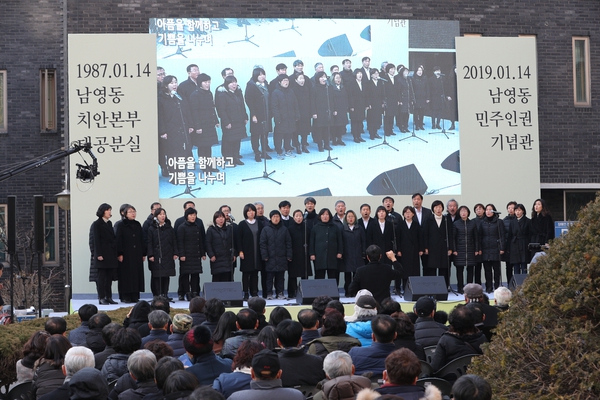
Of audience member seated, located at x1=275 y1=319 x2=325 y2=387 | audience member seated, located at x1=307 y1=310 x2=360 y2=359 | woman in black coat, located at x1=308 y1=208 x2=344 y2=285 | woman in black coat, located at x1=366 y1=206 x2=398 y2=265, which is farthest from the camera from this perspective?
woman in black coat, located at x1=366 y1=206 x2=398 y2=265

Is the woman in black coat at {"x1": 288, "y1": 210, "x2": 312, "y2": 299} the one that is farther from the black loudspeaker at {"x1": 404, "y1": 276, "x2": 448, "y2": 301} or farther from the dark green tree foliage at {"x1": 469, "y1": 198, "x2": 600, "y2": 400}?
the dark green tree foliage at {"x1": 469, "y1": 198, "x2": 600, "y2": 400}

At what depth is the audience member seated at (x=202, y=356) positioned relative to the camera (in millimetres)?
5273

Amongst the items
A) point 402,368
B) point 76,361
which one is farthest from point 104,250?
point 402,368

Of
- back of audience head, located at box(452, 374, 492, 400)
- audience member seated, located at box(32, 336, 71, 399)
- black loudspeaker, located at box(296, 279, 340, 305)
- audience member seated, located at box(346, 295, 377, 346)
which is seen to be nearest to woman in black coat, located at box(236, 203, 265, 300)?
black loudspeaker, located at box(296, 279, 340, 305)

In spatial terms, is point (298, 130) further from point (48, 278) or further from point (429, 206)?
point (48, 278)

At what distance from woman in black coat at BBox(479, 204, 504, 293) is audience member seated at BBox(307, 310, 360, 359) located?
832cm

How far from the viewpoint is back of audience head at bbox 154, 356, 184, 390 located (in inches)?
182

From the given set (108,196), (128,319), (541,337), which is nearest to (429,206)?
(108,196)

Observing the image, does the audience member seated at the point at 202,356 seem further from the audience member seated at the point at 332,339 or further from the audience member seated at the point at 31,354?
the audience member seated at the point at 31,354

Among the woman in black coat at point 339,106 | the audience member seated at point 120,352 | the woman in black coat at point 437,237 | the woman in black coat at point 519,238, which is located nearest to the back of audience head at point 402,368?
the audience member seated at point 120,352

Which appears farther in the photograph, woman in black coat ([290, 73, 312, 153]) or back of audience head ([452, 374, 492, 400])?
woman in black coat ([290, 73, 312, 153])

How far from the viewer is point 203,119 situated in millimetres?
15055

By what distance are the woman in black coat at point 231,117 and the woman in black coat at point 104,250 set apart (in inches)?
119

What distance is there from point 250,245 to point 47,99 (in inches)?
357
